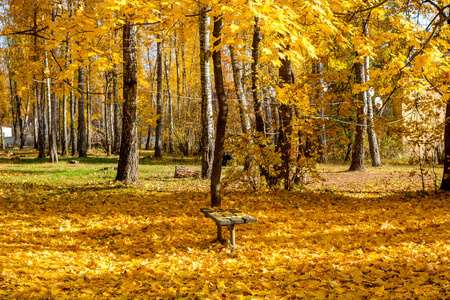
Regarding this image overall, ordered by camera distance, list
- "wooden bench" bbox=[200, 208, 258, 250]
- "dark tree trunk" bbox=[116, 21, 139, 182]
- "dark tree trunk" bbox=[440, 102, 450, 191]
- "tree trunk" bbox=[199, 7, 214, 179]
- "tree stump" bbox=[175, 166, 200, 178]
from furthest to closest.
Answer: "tree stump" bbox=[175, 166, 200, 178], "tree trunk" bbox=[199, 7, 214, 179], "dark tree trunk" bbox=[116, 21, 139, 182], "dark tree trunk" bbox=[440, 102, 450, 191], "wooden bench" bbox=[200, 208, 258, 250]

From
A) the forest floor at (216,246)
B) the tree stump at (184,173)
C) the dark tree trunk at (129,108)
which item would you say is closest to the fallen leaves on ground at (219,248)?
the forest floor at (216,246)

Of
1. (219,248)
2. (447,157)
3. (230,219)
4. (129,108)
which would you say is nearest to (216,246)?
(219,248)

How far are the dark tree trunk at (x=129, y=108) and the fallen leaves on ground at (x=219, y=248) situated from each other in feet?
4.28

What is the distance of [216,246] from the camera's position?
5.02 metres

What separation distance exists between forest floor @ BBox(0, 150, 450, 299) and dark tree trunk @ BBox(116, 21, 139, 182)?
2.30 feet

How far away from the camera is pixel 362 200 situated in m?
8.41

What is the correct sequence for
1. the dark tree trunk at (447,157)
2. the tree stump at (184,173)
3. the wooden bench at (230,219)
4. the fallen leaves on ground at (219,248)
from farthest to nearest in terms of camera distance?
the tree stump at (184,173) < the dark tree trunk at (447,157) < the wooden bench at (230,219) < the fallen leaves on ground at (219,248)

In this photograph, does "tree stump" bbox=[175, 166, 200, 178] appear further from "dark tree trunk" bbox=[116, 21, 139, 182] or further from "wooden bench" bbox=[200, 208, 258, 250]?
"wooden bench" bbox=[200, 208, 258, 250]

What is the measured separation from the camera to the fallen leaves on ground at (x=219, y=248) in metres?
3.47

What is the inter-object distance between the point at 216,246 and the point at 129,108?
5.33m

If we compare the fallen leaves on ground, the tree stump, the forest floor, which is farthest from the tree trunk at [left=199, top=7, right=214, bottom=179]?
the fallen leaves on ground

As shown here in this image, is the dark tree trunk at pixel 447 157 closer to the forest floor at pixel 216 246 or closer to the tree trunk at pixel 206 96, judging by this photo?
the forest floor at pixel 216 246

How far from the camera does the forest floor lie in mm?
3480

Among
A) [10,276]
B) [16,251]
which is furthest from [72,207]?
[10,276]
